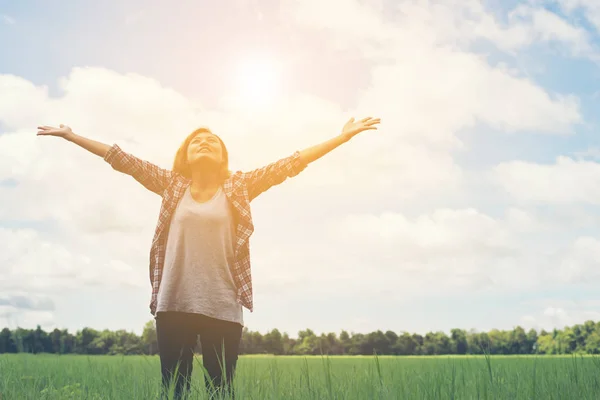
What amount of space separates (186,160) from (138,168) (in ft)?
1.51

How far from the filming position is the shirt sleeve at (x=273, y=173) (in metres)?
5.07

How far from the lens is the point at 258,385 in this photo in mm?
3809

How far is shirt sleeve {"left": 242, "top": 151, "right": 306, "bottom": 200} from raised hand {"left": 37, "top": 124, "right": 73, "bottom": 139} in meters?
1.83

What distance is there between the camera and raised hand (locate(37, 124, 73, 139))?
534cm

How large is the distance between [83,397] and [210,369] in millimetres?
1040

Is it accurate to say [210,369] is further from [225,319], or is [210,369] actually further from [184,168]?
[184,168]

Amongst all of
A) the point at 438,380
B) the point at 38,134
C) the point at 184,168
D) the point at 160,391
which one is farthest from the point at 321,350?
the point at 38,134

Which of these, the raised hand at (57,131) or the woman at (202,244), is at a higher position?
the raised hand at (57,131)

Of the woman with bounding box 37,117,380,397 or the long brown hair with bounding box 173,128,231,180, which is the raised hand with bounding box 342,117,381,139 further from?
the long brown hair with bounding box 173,128,231,180

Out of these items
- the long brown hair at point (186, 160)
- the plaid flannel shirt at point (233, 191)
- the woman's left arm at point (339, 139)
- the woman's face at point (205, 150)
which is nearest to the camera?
the plaid flannel shirt at point (233, 191)

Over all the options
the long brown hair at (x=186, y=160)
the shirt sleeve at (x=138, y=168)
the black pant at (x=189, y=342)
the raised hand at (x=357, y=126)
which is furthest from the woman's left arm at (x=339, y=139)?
the black pant at (x=189, y=342)

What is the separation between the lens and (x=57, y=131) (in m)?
5.35

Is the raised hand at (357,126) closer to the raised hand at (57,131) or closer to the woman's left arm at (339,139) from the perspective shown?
the woman's left arm at (339,139)

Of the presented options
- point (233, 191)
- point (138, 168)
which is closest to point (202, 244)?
point (233, 191)
